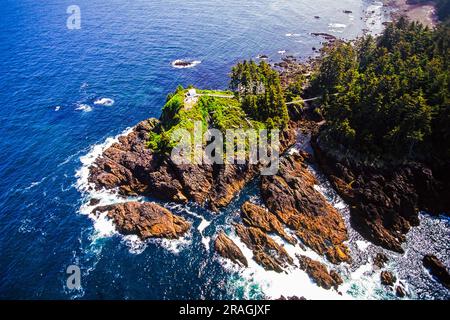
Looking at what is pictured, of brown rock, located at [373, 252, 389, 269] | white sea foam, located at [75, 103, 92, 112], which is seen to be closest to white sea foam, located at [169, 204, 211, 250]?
brown rock, located at [373, 252, 389, 269]

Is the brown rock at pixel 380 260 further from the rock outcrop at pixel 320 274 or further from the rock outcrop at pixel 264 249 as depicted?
the rock outcrop at pixel 264 249

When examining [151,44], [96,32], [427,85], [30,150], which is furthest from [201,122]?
[96,32]

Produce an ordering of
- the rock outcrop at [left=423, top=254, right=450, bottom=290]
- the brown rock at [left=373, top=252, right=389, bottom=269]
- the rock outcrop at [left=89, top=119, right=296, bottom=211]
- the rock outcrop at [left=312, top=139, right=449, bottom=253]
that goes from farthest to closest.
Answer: the rock outcrop at [left=89, top=119, right=296, bottom=211] < the rock outcrop at [left=312, top=139, right=449, bottom=253] < the brown rock at [left=373, top=252, right=389, bottom=269] < the rock outcrop at [left=423, top=254, right=450, bottom=290]

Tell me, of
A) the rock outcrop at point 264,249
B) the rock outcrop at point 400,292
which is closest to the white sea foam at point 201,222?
the rock outcrop at point 264,249

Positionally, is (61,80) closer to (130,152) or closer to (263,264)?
(130,152)

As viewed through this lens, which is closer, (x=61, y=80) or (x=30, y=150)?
(x=30, y=150)

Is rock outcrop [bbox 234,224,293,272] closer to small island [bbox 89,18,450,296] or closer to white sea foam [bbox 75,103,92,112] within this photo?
small island [bbox 89,18,450,296]

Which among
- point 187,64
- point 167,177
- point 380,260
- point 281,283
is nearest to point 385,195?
point 380,260
